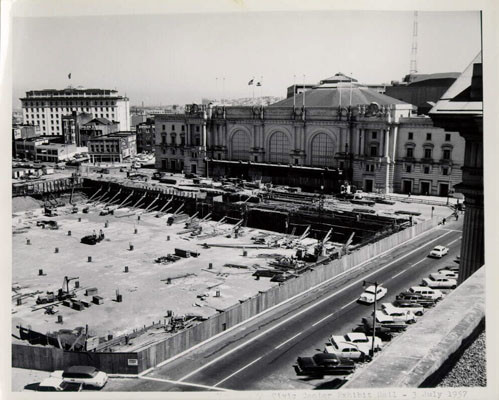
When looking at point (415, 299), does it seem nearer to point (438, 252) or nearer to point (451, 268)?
point (451, 268)

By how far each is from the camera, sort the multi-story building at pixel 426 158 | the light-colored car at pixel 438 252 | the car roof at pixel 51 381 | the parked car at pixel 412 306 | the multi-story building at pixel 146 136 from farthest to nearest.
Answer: the multi-story building at pixel 146 136
the multi-story building at pixel 426 158
the light-colored car at pixel 438 252
the parked car at pixel 412 306
the car roof at pixel 51 381

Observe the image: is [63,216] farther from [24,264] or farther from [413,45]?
[413,45]

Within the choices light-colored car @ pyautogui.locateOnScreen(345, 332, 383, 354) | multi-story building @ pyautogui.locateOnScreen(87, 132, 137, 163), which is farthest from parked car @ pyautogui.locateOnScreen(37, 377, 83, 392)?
multi-story building @ pyautogui.locateOnScreen(87, 132, 137, 163)

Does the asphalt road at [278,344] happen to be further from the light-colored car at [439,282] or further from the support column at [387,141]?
the support column at [387,141]

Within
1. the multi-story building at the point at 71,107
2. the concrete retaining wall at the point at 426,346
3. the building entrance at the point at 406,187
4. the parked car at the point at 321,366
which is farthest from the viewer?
the multi-story building at the point at 71,107

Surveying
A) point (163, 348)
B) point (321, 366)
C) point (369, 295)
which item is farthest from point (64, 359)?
point (369, 295)

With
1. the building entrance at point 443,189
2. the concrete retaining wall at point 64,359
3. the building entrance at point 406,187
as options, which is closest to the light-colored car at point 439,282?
the concrete retaining wall at point 64,359
